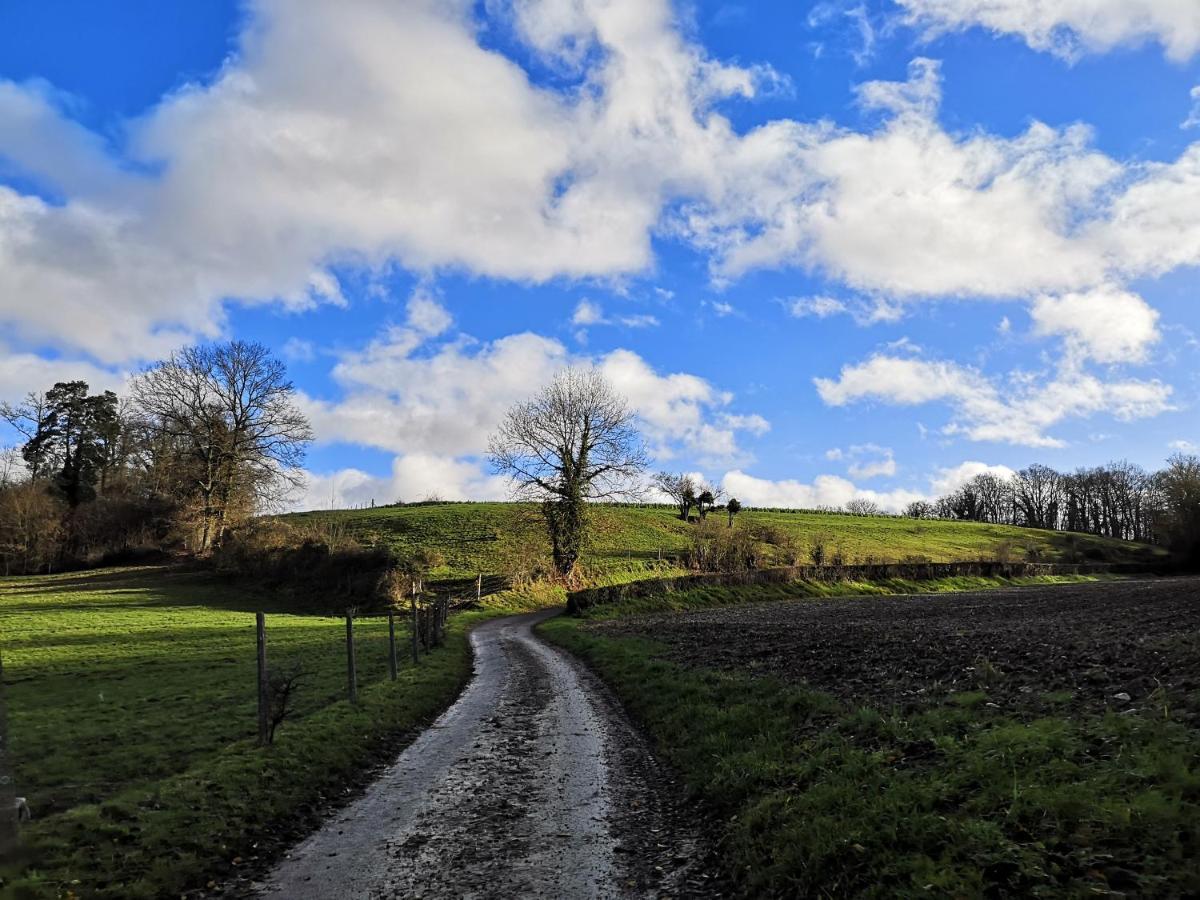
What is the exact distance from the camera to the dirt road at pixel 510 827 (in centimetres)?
684

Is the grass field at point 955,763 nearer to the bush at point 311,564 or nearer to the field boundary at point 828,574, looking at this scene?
the field boundary at point 828,574

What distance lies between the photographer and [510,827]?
8.38m

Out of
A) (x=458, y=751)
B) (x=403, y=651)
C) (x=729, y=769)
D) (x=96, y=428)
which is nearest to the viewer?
(x=729, y=769)

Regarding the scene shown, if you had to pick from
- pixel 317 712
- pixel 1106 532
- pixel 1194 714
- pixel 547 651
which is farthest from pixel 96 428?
pixel 1106 532

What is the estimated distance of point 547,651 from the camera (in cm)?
2761

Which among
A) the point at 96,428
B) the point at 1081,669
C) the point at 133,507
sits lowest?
the point at 1081,669

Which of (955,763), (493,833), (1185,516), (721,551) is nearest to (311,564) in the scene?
(721,551)

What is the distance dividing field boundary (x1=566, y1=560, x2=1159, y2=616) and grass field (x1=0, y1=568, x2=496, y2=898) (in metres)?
17.2

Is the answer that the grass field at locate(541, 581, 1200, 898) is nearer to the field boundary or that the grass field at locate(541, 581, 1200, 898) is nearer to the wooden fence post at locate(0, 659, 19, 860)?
the wooden fence post at locate(0, 659, 19, 860)

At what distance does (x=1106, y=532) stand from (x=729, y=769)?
519 feet

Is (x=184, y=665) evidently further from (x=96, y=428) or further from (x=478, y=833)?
(x=96, y=428)

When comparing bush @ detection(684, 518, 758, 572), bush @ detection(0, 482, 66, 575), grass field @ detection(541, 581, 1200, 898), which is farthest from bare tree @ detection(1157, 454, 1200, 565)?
bush @ detection(0, 482, 66, 575)

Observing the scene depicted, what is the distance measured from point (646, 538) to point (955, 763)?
67.9 metres

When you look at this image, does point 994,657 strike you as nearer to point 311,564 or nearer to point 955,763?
point 955,763
